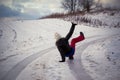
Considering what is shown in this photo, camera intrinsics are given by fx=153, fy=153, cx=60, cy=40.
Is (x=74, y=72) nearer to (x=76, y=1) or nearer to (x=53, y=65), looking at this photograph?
(x=53, y=65)

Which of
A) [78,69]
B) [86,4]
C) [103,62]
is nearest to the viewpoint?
[78,69]

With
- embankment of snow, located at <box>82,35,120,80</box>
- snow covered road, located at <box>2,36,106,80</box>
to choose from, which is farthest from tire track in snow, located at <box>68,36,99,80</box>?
embankment of snow, located at <box>82,35,120,80</box>

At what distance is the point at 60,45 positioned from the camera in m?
7.55

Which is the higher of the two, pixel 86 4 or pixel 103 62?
pixel 86 4

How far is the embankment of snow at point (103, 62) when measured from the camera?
603cm

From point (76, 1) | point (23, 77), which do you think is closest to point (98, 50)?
point (23, 77)

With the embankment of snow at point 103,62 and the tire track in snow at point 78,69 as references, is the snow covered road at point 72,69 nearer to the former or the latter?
the tire track in snow at point 78,69

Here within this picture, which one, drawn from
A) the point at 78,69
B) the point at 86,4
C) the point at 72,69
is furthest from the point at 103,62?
the point at 86,4

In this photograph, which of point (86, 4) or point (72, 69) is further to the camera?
point (86, 4)

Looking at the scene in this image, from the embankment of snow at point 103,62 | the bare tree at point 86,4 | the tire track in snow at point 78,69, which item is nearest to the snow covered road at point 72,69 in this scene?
the tire track in snow at point 78,69

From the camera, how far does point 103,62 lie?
24.4 ft

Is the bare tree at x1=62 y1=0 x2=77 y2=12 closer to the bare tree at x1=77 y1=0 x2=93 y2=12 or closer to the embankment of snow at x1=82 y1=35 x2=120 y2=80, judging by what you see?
the bare tree at x1=77 y1=0 x2=93 y2=12

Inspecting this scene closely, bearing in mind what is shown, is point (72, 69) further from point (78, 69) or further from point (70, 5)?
point (70, 5)

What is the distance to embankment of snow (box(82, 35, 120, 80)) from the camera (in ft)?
19.8
